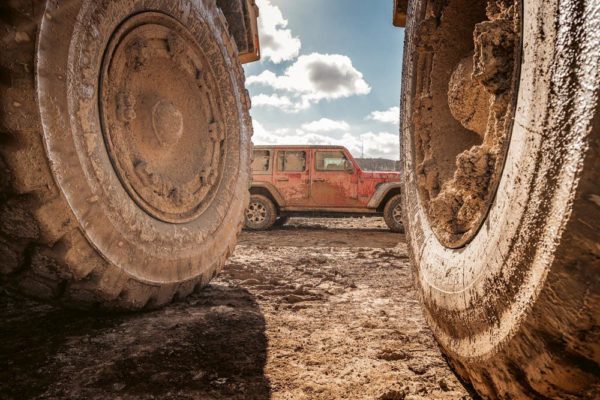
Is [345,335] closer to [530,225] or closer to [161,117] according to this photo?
[530,225]

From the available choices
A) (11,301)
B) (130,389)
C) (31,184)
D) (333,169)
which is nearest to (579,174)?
(130,389)

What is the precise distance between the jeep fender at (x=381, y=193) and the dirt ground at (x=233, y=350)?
4.50 m

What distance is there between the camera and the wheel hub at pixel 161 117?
1.40 meters

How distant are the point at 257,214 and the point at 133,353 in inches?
220

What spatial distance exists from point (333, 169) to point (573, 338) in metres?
6.21

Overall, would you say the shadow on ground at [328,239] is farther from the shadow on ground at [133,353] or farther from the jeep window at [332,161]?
the shadow on ground at [133,353]

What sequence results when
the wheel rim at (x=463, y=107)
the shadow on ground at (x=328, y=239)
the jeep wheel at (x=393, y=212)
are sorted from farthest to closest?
the jeep wheel at (x=393, y=212)
the shadow on ground at (x=328, y=239)
the wheel rim at (x=463, y=107)

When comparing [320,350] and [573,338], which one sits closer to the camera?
[573,338]

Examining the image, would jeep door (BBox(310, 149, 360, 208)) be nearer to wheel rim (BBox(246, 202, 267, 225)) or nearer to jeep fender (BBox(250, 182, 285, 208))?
jeep fender (BBox(250, 182, 285, 208))

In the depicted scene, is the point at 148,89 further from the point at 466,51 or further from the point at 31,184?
the point at 466,51

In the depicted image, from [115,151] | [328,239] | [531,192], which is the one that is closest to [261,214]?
[328,239]

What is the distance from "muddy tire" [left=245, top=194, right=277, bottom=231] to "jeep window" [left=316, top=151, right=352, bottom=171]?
47.7 inches

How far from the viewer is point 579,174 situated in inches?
21.0

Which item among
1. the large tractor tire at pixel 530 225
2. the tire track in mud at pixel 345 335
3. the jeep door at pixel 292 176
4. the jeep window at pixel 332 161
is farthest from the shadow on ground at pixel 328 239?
the large tractor tire at pixel 530 225
